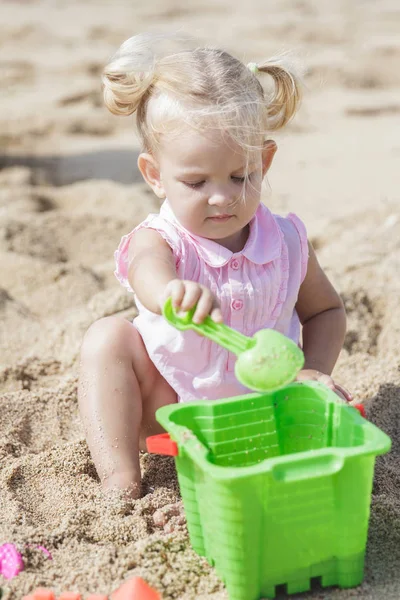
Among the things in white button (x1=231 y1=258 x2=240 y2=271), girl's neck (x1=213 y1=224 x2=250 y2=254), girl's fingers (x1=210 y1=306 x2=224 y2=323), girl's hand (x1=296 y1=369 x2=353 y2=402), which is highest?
girl's fingers (x1=210 y1=306 x2=224 y2=323)

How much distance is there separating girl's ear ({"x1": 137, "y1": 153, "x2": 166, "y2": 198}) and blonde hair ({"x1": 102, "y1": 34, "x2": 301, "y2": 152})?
0.02 meters

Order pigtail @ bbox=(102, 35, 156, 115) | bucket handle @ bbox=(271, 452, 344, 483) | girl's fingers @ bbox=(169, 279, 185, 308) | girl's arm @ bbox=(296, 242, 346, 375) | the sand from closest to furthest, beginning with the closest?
1. bucket handle @ bbox=(271, 452, 344, 483)
2. girl's fingers @ bbox=(169, 279, 185, 308)
3. the sand
4. pigtail @ bbox=(102, 35, 156, 115)
5. girl's arm @ bbox=(296, 242, 346, 375)

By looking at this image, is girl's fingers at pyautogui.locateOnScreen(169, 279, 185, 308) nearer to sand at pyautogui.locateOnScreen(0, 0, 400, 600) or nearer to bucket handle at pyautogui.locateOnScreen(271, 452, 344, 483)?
bucket handle at pyautogui.locateOnScreen(271, 452, 344, 483)

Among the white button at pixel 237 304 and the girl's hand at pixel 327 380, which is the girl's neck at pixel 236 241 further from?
the girl's hand at pixel 327 380

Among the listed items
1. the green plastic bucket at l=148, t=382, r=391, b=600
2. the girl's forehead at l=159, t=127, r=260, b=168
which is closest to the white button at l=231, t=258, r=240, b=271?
the girl's forehead at l=159, t=127, r=260, b=168

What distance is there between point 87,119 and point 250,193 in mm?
4270

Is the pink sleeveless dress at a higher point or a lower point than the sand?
higher

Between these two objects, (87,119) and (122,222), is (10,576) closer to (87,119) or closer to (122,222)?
(122,222)

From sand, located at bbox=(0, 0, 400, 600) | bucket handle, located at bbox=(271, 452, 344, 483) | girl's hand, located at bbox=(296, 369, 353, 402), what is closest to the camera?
bucket handle, located at bbox=(271, 452, 344, 483)

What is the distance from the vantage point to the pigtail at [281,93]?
1.89 meters

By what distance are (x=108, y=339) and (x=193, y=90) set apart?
54 cm

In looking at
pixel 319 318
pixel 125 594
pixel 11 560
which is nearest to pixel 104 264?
pixel 319 318

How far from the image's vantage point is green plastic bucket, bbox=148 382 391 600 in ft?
4.36

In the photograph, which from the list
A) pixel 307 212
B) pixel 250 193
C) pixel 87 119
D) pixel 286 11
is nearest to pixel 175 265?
pixel 250 193
